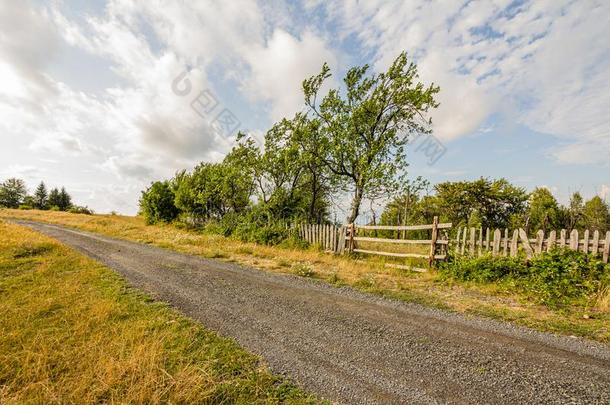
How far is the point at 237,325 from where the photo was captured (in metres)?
5.37

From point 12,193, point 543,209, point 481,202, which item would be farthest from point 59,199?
point 543,209

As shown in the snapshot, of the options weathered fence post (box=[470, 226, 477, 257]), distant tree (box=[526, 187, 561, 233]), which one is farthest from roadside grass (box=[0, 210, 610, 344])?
distant tree (box=[526, 187, 561, 233])

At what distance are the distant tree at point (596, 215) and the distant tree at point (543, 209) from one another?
335 centimetres

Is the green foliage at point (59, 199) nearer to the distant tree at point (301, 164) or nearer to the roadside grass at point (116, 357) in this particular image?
the distant tree at point (301, 164)

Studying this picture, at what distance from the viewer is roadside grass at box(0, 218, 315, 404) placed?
10.3 ft

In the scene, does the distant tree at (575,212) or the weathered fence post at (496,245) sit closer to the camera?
the weathered fence post at (496,245)

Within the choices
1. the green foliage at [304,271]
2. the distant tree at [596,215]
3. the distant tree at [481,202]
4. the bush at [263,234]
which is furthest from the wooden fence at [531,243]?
the distant tree at [596,215]

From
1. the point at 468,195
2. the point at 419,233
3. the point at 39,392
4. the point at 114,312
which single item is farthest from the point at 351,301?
the point at 468,195

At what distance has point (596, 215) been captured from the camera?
44719mm

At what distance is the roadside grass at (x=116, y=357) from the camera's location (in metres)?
3.13

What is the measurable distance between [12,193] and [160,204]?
262ft

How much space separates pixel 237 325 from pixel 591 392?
499cm

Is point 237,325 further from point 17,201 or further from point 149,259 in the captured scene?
point 17,201

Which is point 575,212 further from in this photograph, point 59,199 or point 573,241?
point 59,199
